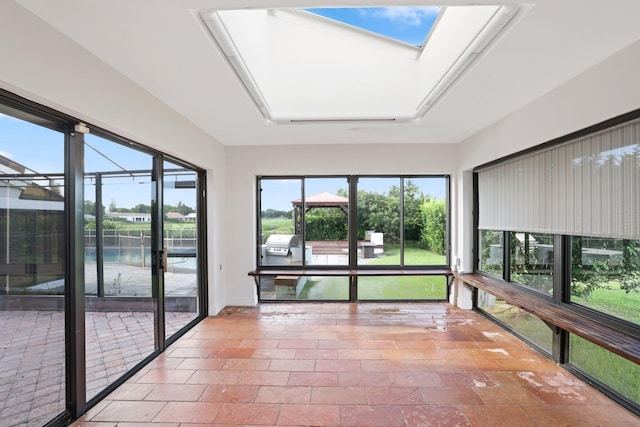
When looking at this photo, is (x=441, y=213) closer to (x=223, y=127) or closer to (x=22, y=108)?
(x=223, y=127)

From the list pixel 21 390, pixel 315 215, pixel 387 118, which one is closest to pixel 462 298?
pixel 315 215

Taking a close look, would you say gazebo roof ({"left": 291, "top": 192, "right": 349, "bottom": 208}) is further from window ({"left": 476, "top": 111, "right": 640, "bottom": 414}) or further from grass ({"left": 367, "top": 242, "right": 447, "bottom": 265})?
window ({"left": 476, "top": 111, "right": 640, "bottom": 414})

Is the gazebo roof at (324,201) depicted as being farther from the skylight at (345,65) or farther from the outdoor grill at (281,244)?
the skylight at (345,65)

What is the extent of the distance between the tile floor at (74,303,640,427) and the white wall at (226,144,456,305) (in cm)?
115

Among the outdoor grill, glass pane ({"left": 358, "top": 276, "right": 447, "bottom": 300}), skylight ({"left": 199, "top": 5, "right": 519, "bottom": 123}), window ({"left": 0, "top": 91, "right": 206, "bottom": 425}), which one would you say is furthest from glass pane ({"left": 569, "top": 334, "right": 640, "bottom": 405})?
window ({"left": 0, "top": 91, "right": 206, "bottom": 425})

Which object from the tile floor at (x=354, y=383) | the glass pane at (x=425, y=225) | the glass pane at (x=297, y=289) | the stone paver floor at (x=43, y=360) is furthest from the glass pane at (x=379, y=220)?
the stone paver floor at (x=43, y=360)

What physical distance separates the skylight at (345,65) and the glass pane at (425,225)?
1.71 metres

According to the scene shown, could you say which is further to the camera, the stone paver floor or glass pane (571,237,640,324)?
glass pane (571,237,640,324)

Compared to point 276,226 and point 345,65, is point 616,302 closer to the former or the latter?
point 345,65

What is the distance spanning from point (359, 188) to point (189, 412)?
12.1 feet

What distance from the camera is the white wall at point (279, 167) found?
185 inches

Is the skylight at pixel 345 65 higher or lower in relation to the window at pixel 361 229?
higher

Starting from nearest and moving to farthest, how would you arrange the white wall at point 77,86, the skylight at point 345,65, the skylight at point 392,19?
the white wall at point 77,86
the skylight at point 345,65
the skylight at point 392,19

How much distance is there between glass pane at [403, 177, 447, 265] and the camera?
489cm
